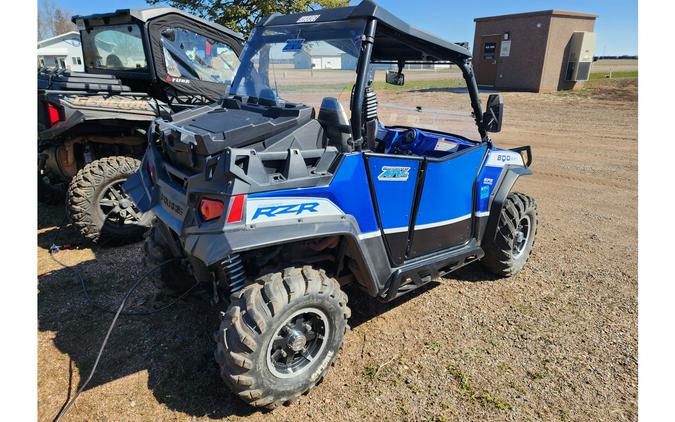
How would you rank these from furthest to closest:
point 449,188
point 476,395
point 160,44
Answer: point 160,44, point 449,188, point 476,395

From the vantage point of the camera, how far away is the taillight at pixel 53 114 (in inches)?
181

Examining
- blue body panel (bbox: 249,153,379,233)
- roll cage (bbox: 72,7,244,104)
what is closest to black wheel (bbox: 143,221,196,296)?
blue body panel (bbox: 249,153,379,233)

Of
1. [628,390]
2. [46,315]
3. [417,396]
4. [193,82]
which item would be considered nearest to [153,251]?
[46,315]

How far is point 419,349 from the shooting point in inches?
122

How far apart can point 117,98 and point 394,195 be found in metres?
3.81

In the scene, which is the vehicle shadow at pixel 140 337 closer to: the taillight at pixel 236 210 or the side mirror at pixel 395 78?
the taillight at pixel 236 210

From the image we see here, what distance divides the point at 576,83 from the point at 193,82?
22.7m

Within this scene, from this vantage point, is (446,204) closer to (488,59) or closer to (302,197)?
(302,197)

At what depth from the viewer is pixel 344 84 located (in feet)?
9.32

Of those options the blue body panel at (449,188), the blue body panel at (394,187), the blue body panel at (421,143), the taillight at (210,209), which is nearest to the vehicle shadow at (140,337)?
the taillight at (210,209)

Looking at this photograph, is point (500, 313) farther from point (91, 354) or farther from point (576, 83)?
point (576, 83)

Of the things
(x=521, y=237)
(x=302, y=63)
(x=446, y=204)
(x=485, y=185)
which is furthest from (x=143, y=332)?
(x=521, y=237)

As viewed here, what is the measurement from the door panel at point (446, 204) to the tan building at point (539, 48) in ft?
70.0

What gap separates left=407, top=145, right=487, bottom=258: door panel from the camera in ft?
9.97
